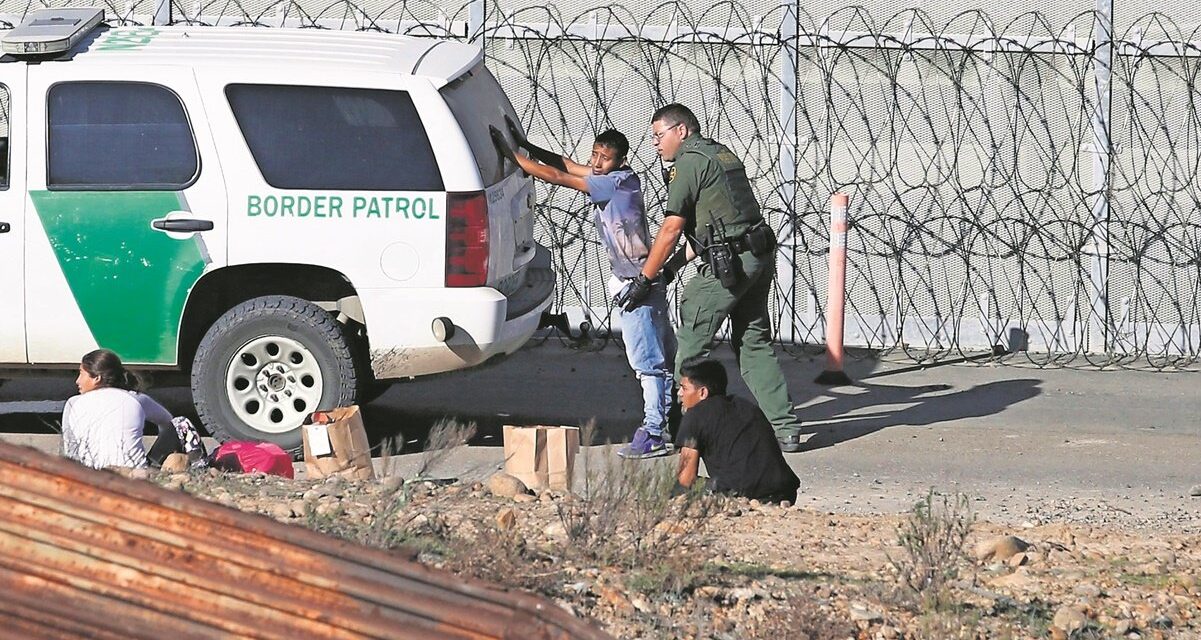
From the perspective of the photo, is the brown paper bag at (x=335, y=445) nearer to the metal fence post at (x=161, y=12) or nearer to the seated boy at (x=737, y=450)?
the seated boy at (x=737, y=450)

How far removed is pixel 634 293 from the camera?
26.4ft

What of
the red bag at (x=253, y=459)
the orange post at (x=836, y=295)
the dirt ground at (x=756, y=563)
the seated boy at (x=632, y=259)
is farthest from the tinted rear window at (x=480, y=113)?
the orange post at (x=836, y=295)

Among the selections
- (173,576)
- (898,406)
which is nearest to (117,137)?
(898,406)

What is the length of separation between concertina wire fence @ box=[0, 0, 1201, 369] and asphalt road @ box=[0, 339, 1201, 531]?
595mm

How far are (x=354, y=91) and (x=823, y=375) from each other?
13.7ft

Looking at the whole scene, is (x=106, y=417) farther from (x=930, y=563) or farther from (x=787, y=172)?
(x=787, y=172)

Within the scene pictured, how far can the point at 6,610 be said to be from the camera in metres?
1.64

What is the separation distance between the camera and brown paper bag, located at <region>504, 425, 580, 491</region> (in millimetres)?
6844

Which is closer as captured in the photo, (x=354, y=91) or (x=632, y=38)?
(x=354, y=91)

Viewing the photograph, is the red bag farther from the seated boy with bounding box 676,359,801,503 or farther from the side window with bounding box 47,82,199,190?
the seated boy with bounding box 676,359,801,503

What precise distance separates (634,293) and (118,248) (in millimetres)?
2437

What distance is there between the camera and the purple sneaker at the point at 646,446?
812 centimetres

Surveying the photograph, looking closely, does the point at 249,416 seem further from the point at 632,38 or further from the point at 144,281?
the point at 632,38

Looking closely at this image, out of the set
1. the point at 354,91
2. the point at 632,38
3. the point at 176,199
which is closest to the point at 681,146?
the point at 354,91
